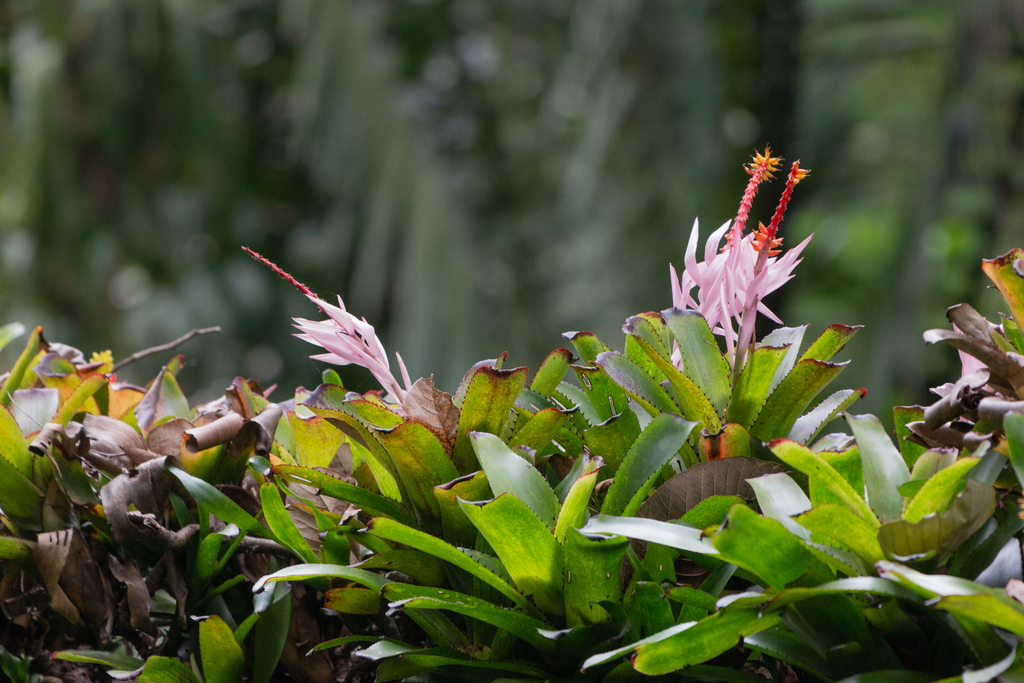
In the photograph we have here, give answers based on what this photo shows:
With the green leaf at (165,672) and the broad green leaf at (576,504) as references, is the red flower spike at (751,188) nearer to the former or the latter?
the broad green leaf at (576,504)

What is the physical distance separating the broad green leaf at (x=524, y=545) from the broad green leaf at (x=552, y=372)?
11 cm

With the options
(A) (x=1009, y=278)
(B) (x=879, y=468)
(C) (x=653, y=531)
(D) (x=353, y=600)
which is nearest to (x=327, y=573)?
(D) (x=353, y=600)

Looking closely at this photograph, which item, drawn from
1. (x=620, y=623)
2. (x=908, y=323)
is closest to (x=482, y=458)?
(x=620, y=623)

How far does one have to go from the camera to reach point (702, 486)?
1.29ft

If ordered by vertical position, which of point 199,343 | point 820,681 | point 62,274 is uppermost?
point 820,681

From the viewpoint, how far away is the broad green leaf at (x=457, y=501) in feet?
1.25

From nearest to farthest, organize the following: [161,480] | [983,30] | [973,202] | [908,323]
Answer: [161,480] < [983,30] < [908,323] < [973,202]

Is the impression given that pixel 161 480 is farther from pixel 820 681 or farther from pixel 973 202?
pixel 973 202

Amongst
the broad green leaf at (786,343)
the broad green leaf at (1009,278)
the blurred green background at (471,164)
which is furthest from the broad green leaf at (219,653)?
the blurred green background at (471,164)

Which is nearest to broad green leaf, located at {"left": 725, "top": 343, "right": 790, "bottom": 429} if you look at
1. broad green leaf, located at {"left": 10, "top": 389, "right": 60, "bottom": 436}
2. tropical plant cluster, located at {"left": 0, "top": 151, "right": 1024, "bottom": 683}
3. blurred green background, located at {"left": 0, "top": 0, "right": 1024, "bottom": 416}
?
tropical plant cluster, located at {"left": 0, "top": 151, "right": 1024, "bottom": 683}

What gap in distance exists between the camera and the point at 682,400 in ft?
1.37

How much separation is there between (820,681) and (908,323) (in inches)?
91.8

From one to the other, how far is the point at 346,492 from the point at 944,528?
283 mm

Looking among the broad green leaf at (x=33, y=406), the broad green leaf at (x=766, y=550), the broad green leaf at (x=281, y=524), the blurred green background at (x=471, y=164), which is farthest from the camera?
→ the blurred green background at (x=471, y=164)
